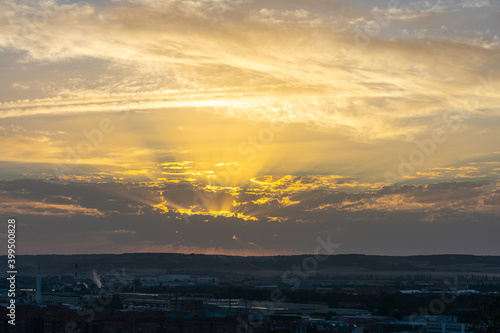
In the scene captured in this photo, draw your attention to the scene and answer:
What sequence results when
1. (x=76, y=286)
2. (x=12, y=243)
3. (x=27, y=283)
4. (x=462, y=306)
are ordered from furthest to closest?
1. (x=27, y=283)
2. (x=76, y=286)
3. (x=462, y=306)
4. (x=12, y=243)

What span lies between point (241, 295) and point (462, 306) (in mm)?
41482

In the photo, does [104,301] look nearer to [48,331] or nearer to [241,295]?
[241,295]

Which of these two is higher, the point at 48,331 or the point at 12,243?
the point at 12,243

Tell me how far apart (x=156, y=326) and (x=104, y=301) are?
40.1 metres

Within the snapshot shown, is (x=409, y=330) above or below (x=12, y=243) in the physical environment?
below

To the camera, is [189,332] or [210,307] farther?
[210,307]

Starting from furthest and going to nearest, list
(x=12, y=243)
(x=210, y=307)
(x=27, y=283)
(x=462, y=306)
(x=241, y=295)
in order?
(x=27, y=283) → (x=241, y=295) → (x=210, y=307) → (x=462, y=306) → (x=12, y=243)

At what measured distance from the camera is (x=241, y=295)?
121125 millimetres

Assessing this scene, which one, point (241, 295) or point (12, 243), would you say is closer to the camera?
point (12, 243)

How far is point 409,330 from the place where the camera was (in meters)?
71.9

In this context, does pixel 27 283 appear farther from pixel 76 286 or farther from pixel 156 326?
pixel 156 326

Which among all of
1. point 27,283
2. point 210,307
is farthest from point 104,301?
point 27,283

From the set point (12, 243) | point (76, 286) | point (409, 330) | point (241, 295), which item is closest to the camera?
point (12, 243)

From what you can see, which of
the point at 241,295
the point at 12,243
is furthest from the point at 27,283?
the point at 12,243
